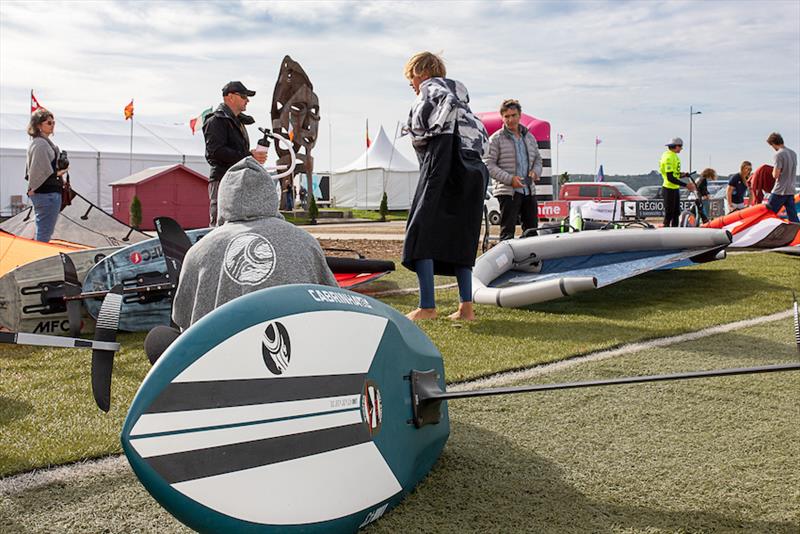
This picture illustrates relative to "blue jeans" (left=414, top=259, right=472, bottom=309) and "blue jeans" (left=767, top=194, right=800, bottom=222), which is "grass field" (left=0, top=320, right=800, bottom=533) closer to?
"blue jeans" (left=414, top=259, right=472, bottom=309)

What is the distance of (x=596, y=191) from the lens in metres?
29.0

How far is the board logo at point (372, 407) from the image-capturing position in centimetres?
226

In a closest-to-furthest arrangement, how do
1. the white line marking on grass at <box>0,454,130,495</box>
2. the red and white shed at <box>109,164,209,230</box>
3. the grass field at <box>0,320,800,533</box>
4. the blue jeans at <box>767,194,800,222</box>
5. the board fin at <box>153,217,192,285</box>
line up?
the grass field at <box>0,320,800,533</box> < the white line marking on grass at <box>0,454,130,495</box> < the board fin at <box>153,217,192,285</box> < the blue jeans at <box>767,194,800,222</box> < the red and white shed at <box>109,164,209,230</box>

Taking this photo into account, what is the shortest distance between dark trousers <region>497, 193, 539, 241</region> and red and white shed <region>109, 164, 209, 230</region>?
1883 cm

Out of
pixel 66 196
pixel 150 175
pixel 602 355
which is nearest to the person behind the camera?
pixel 602 355

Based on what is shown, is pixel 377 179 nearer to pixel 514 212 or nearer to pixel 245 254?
pixel 514 212

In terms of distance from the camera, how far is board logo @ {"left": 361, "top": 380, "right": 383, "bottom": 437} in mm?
2264

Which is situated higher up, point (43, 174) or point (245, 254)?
point (43, 174)

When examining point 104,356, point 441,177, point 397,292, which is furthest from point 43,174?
point 104,356

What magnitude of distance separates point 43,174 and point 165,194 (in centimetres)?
1877

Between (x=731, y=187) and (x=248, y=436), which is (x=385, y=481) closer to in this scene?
(x=248, y=436)

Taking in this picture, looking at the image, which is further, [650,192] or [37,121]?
[650,192]

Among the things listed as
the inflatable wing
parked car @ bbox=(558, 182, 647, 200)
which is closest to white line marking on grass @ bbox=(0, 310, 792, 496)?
the inflatable wing

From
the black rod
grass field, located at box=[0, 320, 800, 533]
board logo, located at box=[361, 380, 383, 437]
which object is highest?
the black rod
